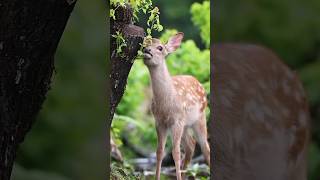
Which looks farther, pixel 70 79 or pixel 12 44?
pixel 70 79

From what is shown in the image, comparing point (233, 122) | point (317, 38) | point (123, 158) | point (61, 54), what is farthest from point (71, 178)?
point (317, 38)

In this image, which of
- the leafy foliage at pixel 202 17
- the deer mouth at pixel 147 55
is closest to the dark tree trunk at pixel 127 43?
the deer mouth at pixel 147 55

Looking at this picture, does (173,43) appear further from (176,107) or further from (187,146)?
(187,146)

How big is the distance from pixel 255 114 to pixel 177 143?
10.4 inches

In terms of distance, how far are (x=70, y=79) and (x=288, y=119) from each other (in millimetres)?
705

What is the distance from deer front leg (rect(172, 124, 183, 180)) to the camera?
2.13 m

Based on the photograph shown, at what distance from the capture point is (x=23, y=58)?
1884mm

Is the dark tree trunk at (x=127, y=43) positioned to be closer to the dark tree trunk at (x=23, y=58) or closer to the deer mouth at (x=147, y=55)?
the deer mouth at (x=147, y=55)

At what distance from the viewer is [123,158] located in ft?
7.90

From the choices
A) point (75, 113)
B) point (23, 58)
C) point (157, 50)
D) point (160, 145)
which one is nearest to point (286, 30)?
point (157, 50)

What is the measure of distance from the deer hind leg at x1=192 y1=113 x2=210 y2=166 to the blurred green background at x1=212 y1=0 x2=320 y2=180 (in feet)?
0.87

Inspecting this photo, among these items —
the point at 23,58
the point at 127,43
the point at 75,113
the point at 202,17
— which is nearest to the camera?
the point at 23,58

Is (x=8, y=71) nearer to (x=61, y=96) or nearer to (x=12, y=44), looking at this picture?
(x=12, y=44)

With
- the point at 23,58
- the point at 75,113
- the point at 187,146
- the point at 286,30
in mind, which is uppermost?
the point at 286,30
